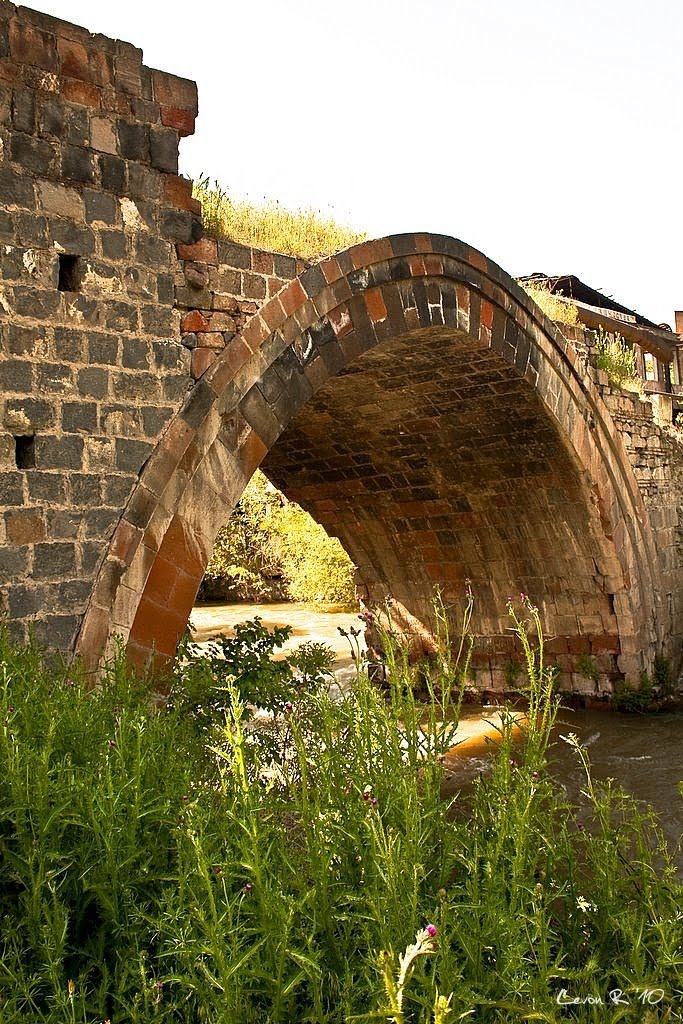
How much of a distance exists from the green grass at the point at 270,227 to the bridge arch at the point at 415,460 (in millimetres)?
202

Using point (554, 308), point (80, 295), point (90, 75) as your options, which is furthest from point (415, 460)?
point (90, 75)

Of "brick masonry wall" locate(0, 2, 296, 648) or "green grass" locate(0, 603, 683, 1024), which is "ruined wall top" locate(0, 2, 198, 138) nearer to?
"brick masonry wall" locate(0, 2, 296, 648)

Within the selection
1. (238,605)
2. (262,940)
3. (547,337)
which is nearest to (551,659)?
(547,337)

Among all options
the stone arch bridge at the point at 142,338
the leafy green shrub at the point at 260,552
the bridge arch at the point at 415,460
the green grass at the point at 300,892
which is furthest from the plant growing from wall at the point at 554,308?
the leafy green shrub at the point at 260,552

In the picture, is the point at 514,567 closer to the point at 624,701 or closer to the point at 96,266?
the point at 624,701

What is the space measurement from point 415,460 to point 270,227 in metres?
4.94

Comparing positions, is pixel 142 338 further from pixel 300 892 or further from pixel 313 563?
pixel 313 563

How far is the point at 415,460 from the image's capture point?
37.2ft

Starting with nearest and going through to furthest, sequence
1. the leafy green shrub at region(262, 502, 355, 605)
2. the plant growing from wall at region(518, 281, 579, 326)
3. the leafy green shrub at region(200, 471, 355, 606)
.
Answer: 1. the plant growing from wall at region(518, 281, 579, 326)
2. the leafy green shrub at region(262, 502, 355, 605)
3. the leafy green shrub at region(200, 471, 355, 606)

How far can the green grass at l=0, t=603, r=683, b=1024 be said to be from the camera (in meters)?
2.43

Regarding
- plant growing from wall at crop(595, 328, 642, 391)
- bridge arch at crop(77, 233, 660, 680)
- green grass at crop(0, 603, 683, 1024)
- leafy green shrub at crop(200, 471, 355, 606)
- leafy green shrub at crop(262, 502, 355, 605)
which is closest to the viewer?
green grass at crop(0, 603, 683, 1024)

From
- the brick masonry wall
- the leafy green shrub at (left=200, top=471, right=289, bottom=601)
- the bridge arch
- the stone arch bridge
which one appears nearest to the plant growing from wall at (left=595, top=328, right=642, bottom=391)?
the bridge arch

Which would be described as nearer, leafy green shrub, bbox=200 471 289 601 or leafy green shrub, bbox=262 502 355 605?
leafy green shrub, bbox=262 502 355 605

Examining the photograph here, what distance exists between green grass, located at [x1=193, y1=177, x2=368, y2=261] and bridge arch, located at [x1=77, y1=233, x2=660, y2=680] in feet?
0.66
